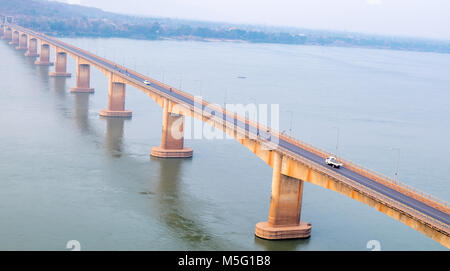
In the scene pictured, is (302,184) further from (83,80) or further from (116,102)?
(83,80)

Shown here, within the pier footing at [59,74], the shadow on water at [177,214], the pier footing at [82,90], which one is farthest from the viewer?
the pier footing at [59,74]

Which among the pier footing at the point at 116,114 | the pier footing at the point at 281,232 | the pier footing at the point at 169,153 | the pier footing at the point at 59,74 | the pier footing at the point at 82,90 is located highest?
the pier footing at the point at 59,74

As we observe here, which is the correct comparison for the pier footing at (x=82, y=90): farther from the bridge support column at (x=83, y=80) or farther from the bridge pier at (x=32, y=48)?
the bridge pier at (x=32, y=48)

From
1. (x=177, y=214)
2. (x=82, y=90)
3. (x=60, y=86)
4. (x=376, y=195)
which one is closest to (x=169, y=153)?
(x=177, y=214)

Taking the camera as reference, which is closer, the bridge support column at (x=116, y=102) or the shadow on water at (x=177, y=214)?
the shadow on water at (x=177, y=214)

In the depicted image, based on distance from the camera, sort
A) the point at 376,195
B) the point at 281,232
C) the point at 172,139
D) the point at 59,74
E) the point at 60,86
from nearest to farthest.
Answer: the point at 376,195 → the point at 281,232 → the point at 172,139 → the point at 60,86 → the point at 59,74

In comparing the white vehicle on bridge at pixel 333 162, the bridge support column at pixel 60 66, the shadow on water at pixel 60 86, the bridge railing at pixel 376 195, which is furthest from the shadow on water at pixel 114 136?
the bridge support column at pixel 60 66

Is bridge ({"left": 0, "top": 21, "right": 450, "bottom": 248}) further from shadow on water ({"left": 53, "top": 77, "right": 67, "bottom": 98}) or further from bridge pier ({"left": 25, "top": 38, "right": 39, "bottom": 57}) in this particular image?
bridge pier ({"left": 25, "top": 38, "right": 39, "bottom": 57})
